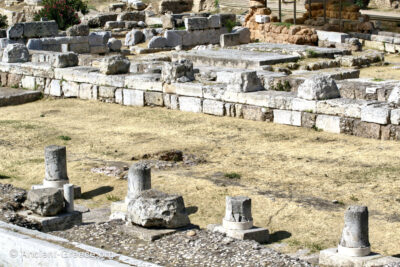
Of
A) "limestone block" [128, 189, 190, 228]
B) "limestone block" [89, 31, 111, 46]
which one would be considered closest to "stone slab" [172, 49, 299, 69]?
"limestone block" [89, 31, 111, 46]

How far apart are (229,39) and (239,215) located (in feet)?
61.2

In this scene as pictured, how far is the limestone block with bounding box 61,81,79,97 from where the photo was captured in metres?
18.4

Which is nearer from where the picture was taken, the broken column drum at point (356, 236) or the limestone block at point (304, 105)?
the broken column drum at point (356, 236)

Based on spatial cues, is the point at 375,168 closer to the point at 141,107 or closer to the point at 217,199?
the point at 217,199

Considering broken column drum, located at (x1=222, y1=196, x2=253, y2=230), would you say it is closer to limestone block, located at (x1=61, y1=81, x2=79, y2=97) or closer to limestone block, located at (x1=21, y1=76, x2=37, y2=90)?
limestone block, located at (x1=61, y1=81, x2=79, y2=97)

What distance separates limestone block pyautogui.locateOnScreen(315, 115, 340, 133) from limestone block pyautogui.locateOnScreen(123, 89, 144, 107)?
4.72 m

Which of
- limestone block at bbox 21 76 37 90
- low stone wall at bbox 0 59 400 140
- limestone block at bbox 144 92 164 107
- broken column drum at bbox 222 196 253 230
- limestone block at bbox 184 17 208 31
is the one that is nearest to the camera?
broken column drum at bbox 222 196 253 230

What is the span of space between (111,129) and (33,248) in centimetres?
812

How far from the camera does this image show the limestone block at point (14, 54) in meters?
20.2

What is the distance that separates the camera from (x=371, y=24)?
90.7ft

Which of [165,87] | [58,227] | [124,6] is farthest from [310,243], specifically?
[124,6]

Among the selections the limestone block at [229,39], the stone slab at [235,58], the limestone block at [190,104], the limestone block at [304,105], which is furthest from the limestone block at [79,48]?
the limestone block at [304,105]

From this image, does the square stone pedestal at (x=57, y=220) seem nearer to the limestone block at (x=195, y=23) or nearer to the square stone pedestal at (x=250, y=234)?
the square stone pedestal at (x=250, y=234)

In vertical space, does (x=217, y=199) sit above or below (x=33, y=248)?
below
